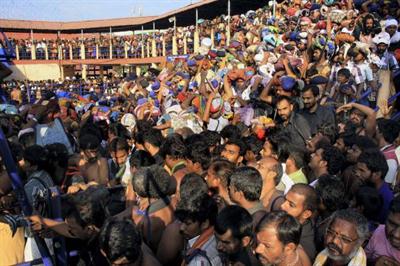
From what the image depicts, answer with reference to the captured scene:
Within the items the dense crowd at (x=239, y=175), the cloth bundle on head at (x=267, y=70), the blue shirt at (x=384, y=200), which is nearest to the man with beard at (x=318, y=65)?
the dense crowd at (x=239, y=175)

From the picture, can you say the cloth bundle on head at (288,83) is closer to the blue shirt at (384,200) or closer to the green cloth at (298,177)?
the green cloth at (298,177)

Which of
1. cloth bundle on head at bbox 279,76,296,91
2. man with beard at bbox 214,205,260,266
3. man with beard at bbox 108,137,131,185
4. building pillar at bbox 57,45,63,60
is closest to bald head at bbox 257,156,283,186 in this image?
man with beard at bbox 214,205,260,266

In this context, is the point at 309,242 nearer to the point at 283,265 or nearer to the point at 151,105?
the point at 283,265

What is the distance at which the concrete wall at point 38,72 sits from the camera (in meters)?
27.5

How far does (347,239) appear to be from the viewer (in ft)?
8.62

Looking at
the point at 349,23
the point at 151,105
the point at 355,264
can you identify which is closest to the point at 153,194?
the point at 355,264

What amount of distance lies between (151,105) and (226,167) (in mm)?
5057

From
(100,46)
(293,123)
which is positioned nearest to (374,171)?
(293,123)

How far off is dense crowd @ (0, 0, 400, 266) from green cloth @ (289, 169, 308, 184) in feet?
0.05

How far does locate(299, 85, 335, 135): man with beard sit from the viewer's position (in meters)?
5.52

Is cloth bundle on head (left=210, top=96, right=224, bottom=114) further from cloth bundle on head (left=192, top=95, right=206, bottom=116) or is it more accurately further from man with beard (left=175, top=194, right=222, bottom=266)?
man with beard (left=175, top=194, right=222, bottom=266)

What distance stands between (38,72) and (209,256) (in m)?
27.6

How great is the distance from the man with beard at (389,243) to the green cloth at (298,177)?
138 cm

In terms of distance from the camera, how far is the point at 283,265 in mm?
2615
